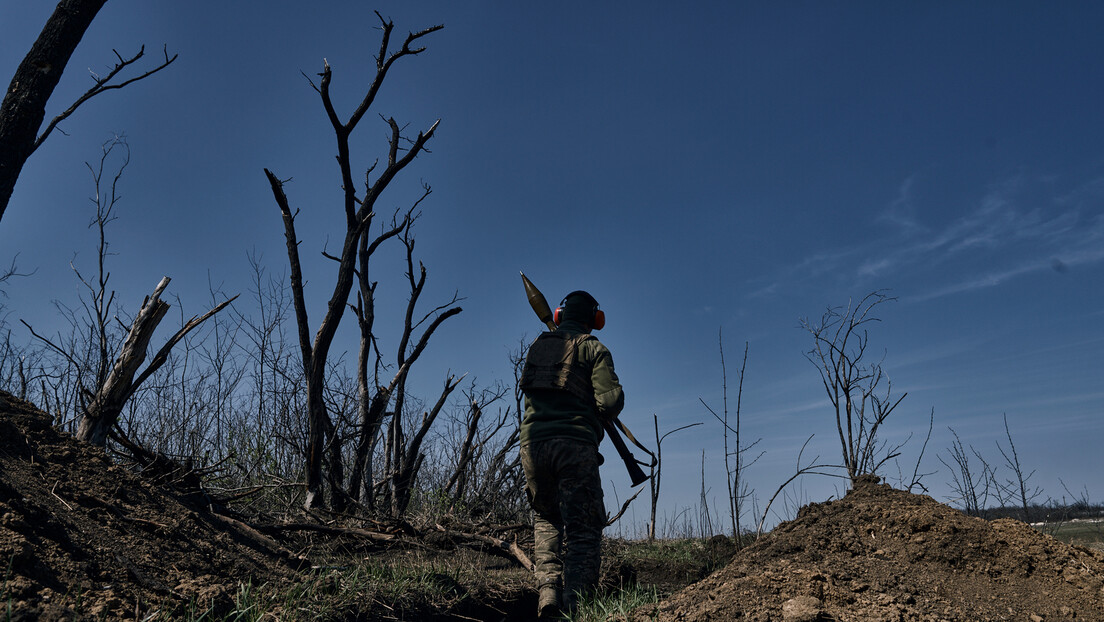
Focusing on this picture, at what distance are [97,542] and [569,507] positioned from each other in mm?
2833

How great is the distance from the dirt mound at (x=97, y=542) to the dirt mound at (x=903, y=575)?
255 cm

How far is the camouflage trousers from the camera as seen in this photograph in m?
4.70

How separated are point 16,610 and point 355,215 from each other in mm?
5884

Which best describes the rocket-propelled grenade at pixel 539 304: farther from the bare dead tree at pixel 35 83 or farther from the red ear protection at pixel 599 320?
the bare dead tree at pixel 35 83

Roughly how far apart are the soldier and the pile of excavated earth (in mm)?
1142

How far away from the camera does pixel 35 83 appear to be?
18.9 feet

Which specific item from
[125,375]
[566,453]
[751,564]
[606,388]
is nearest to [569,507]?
[566,453]

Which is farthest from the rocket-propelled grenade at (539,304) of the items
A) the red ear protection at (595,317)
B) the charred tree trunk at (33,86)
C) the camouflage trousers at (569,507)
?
the charred tree trunk at (33,86)

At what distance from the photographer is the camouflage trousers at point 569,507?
185 inches

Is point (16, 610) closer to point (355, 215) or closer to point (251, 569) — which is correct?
point (251, 569)

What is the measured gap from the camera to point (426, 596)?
4.89 meters

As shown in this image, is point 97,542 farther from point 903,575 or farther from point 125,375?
point 903,575

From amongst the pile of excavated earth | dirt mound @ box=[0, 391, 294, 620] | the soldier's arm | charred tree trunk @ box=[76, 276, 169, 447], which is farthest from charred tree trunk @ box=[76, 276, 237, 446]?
the soldier's arm

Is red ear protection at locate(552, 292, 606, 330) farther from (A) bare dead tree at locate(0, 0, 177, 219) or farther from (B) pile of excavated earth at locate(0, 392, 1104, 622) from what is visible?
(A) bare dead tree at locate(0, 0, 177, 219)
